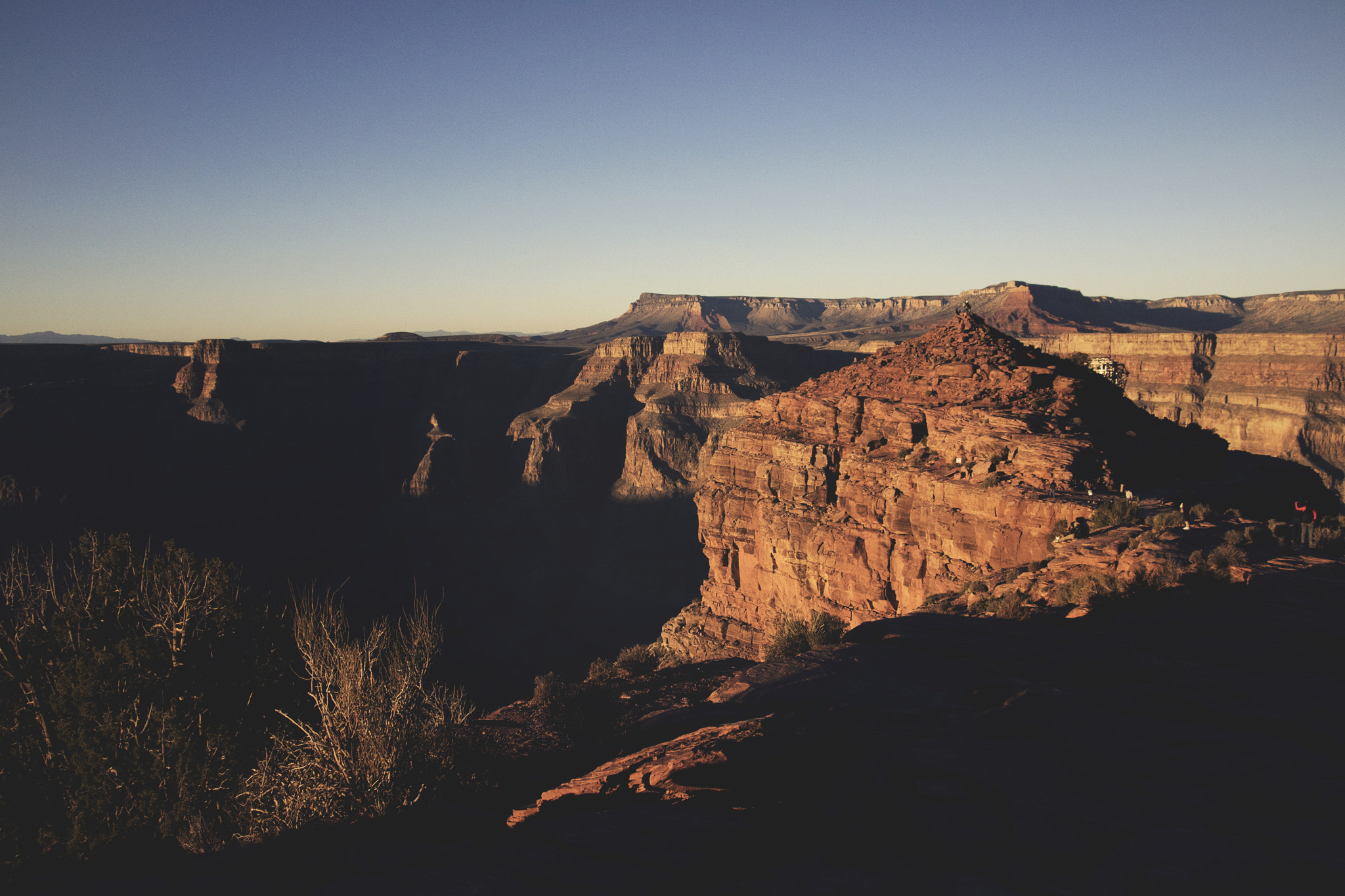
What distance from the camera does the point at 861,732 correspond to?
11.3 m

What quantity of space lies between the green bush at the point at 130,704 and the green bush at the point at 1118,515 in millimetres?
21971

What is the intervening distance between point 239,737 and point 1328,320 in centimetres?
19129

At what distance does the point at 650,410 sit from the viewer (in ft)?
284

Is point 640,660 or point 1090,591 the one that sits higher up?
point 1090,591

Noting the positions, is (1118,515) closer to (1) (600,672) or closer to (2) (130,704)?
(1) (600,672)

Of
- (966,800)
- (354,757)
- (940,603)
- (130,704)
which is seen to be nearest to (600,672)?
(940,603)

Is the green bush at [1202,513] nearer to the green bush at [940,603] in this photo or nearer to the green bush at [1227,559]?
the green bush at [1227,559]

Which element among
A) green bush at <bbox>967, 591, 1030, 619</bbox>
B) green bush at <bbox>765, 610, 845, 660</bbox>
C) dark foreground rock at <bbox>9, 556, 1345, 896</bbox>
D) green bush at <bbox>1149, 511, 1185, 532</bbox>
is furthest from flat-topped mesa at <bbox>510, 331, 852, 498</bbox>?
dark foreground rock at <bbox>9, 556, 1345, 896</bbox>

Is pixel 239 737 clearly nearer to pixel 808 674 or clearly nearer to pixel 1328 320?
pixel 808 674

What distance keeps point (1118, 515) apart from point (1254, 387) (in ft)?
279

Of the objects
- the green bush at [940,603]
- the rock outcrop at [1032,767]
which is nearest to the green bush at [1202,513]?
the rock outcrop at [1032,767]

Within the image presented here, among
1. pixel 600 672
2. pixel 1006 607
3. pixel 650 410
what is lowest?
pixel 600 672

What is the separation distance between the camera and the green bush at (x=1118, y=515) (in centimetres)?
2056

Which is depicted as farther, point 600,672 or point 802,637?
point 600,672
